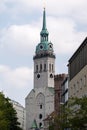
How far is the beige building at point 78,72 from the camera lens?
244 ft

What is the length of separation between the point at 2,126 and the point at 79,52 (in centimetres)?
1900

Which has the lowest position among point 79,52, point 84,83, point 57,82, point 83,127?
point 83,127

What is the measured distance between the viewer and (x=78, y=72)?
80.4m

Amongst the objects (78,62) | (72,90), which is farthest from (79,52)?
(72,90)

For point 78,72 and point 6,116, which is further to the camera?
point 6,116

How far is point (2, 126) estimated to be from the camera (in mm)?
90188

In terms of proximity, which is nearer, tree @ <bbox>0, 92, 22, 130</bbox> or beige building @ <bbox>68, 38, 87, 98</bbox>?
beige building @ <bbox>68, 38, 87, 98</bbox>

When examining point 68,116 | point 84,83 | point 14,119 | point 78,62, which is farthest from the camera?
point 14,119

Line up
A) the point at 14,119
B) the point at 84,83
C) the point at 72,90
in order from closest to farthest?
the point at 84,83
the point at 72,90
the point at 14,119

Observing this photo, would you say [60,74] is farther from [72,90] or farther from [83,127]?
[83,127]

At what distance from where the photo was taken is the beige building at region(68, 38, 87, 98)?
74.4 meters

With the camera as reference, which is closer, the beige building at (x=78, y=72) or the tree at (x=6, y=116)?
the beige building at (x=78, y=72)

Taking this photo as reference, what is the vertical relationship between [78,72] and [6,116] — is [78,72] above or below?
above

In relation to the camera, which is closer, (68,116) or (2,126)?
(68,116)
